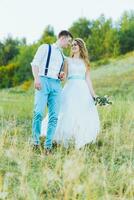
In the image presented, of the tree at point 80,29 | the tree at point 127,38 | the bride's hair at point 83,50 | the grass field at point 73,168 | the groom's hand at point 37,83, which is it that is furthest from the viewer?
the tree at point 80,29

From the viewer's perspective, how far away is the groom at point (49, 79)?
27.3ft

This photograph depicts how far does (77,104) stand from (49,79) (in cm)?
103

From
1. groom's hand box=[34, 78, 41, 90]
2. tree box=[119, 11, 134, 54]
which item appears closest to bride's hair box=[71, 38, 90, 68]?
groom's hand box=[34, 78, 41, 90]

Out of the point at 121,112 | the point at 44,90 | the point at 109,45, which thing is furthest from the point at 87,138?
the point at 109,45

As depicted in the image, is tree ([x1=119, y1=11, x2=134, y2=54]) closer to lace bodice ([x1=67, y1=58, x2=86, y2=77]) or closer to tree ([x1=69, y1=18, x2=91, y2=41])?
tree ([x1=69, y1=18, x2=91, y2=41])

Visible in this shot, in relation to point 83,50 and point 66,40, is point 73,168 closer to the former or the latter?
point 66,40

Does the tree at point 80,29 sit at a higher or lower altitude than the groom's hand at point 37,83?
higher

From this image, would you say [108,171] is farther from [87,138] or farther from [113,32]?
[113,32]

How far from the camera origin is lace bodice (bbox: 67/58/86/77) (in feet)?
30.7

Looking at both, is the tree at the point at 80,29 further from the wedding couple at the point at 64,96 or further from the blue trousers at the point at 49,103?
the blue trousers at the point at 49,103

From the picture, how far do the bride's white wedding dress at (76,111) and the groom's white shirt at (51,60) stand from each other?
2.96 ft

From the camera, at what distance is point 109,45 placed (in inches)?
2822

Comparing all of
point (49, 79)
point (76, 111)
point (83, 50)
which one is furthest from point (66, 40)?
point (76, 111)

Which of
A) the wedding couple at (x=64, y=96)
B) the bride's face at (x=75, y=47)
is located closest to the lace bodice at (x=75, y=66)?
the wedding couple at (x=64, y=96)
